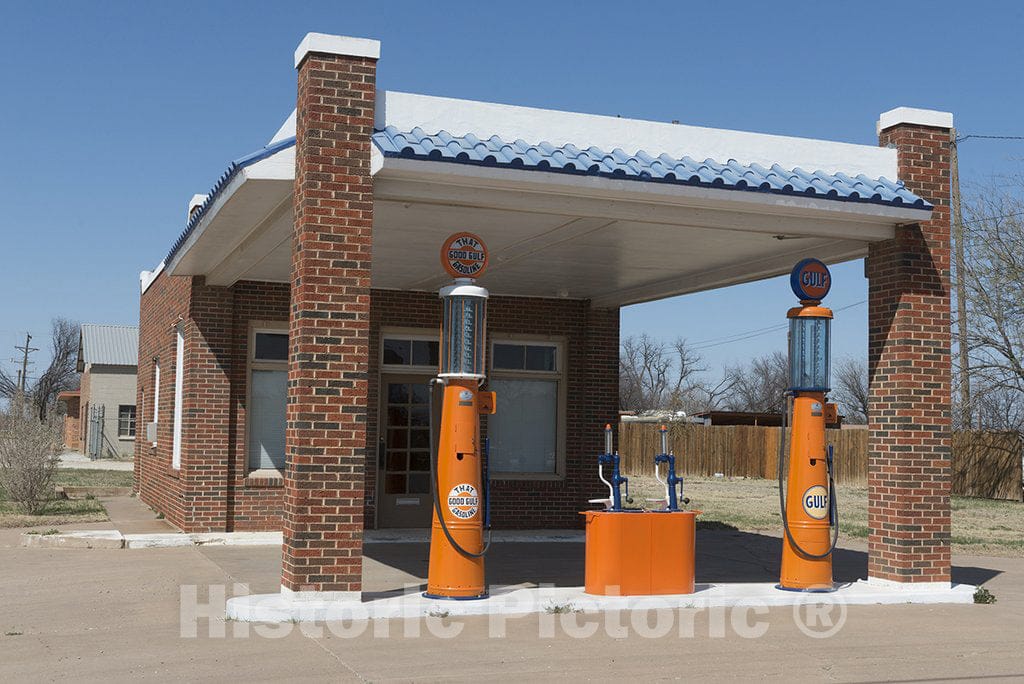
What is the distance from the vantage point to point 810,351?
10969 millimetres

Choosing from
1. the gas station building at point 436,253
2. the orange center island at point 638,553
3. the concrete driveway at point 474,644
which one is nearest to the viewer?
the concrete driveway at point 474,644

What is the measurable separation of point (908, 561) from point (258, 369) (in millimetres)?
9130

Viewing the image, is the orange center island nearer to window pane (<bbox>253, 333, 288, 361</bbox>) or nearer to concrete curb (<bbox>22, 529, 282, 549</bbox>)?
concrete curb (<bbox>22, 529, 282, 549</bbox>)

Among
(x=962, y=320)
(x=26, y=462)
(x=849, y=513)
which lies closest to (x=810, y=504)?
(x=26, y=462)

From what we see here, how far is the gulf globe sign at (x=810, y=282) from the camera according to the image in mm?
11000

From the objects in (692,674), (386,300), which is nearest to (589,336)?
(386,300)

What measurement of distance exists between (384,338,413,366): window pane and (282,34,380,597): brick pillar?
7.33 metres

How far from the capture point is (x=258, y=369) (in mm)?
16250

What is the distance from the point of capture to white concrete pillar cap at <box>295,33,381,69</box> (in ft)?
31.4

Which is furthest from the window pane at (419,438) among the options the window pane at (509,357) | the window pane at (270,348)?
the window pane at (270,348)

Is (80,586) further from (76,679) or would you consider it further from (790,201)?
(790,201)

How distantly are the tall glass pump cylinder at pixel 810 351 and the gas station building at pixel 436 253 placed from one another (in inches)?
35.5

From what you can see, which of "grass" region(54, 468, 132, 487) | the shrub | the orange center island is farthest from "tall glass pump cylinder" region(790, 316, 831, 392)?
"grass" region(54, 468, 132, 487)

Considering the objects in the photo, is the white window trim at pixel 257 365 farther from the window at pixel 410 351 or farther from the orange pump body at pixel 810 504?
the orange pump body at pixel 810 504
